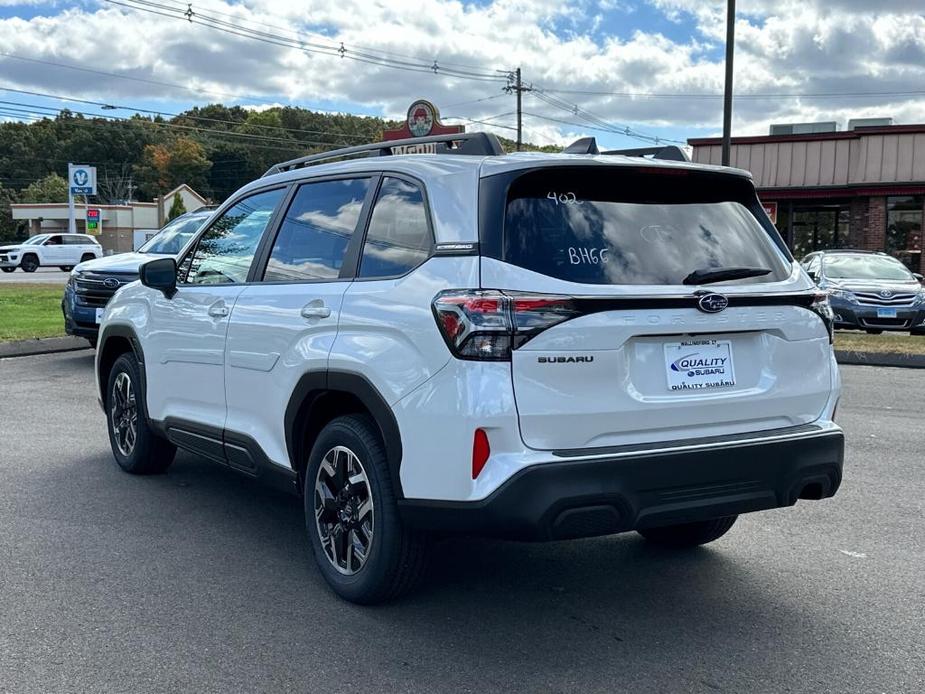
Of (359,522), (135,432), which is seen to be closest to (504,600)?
(359,522)

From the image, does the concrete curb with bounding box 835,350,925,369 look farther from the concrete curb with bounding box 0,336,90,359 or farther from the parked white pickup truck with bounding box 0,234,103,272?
the parked white pickup truck with bounding box 0,234,103,272

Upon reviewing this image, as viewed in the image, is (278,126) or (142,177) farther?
(142,177)

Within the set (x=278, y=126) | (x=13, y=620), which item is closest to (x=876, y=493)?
(x=13, y=620)

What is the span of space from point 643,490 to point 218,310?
2578 mm

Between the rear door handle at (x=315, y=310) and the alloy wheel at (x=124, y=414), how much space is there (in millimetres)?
2399

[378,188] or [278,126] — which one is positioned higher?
[278,126]

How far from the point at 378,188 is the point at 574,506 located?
1711 mm

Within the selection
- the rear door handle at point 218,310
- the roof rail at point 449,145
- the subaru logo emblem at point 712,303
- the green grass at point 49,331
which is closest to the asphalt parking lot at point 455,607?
the rear door handle at point 218,310

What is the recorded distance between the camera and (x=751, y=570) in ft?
15.4

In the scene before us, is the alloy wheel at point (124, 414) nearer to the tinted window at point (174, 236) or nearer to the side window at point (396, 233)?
the side window at point (396, 233)

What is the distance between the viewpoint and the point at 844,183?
2800cm

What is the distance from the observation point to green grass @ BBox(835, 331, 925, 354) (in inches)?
533

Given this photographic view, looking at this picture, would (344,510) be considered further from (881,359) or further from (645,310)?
(881,359)

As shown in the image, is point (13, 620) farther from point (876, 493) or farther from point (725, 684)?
point (876, 493)
